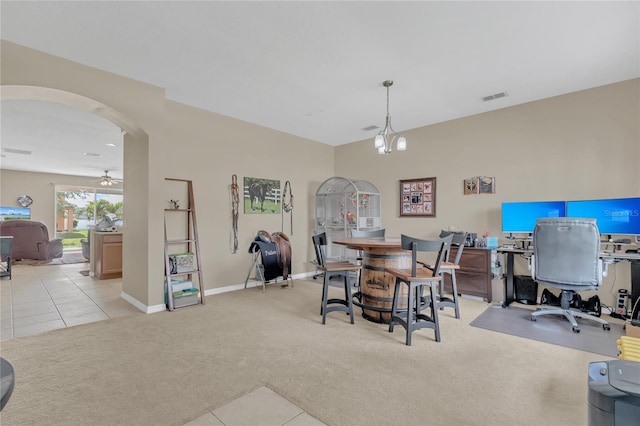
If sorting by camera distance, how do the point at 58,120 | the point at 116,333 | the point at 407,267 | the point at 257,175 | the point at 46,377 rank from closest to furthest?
the point at 46,377
the point at 116,333
the point at 407,267
the point at 58,120
the point at 257,175

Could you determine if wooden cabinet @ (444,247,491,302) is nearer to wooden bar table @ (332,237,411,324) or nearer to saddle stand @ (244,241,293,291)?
wooden bar table @ (332,237,411,324)

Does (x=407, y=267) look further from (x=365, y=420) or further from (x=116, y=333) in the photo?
(x=116, y=333)

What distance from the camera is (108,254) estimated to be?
5730mm

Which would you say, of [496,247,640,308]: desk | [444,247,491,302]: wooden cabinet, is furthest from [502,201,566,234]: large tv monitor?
[444,247,491,302]: wooden cabinet

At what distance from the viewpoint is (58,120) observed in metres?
4.92

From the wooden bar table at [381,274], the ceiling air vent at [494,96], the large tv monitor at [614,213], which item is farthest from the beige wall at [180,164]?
the large tv monitor at [614,213]

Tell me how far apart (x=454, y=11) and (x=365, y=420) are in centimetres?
308

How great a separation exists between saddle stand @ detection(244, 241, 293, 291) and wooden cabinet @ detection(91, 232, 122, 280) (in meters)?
2.87

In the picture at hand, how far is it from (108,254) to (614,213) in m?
7.98

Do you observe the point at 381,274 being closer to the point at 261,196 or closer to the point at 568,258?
the point at 568,258

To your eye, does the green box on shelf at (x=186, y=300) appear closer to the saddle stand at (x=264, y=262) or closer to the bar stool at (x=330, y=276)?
the saddle stand at (x=264, y=262)

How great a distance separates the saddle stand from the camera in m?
4.81

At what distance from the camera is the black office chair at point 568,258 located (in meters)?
3.06

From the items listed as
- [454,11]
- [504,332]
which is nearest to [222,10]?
[454,11]
